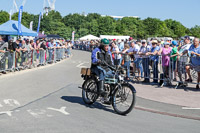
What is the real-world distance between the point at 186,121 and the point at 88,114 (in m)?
2.25

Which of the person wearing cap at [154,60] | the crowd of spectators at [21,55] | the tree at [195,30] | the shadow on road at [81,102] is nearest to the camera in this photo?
the shadow on road at [81,102]

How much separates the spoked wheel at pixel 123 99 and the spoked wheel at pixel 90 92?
2.38 feet

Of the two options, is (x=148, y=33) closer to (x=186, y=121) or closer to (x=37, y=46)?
(x=37, y=46)

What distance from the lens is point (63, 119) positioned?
681 centimetres

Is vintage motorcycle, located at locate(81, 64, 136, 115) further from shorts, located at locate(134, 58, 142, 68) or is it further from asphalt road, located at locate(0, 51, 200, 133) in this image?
shorts, located at locate(134, 58, 142, 68)

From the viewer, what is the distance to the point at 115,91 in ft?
25.3

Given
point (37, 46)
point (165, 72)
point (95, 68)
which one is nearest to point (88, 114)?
point (95, 68)

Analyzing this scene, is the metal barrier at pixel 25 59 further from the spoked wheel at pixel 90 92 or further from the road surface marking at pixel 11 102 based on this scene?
the spoked wheel at pixel 90 92

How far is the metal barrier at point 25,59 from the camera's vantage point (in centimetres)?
1512

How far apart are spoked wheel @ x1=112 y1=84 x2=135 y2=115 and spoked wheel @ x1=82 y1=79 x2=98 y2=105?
73cm

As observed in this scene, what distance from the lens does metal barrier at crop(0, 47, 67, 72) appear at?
49.6 feet

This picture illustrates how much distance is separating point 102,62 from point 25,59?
10.7 meters

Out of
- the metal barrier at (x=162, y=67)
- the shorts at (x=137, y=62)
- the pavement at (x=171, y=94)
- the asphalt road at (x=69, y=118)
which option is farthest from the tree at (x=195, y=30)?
the asphalt road at (x=69, y=118)

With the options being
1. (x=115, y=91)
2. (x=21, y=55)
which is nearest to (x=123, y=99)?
(x=115, y=91)
